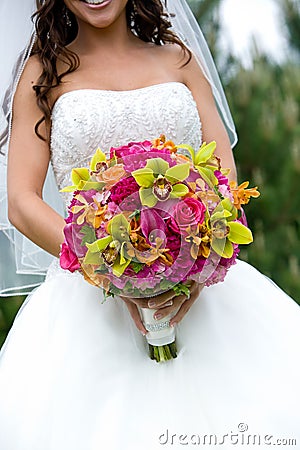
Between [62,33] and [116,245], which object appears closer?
[116,245]

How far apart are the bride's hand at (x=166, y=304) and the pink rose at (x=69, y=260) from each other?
21 centimetres

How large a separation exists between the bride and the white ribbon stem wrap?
0.03 metres

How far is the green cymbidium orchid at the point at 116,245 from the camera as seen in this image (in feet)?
7.48

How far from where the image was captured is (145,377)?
2.60 m

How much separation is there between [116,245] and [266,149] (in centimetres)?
431

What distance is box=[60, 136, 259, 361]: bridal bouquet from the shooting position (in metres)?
2.29

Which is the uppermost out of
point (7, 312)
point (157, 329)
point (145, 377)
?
point (157, 329)

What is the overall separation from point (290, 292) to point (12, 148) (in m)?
3.42

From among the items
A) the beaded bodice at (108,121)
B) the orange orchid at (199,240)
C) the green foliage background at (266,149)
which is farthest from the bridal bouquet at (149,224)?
the green foliage background at (266,149)

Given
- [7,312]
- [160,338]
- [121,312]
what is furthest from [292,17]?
[160,338]

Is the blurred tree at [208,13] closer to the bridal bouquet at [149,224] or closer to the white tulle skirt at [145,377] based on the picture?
the white tulle skirt at [145,377]

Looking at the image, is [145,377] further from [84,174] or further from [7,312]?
Result: [7,312]

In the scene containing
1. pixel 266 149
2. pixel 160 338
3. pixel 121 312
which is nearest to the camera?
pixel 160 338

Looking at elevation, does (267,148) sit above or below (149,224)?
below
